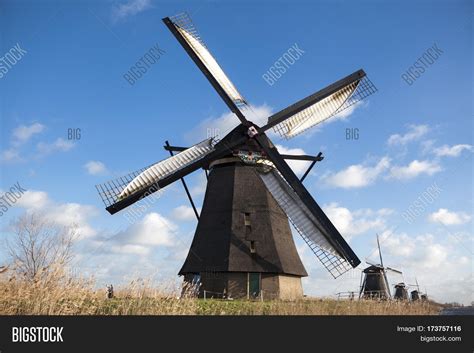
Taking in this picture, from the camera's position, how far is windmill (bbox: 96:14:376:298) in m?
17.8

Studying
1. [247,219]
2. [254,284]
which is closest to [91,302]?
[254,284]

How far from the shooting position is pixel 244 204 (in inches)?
757

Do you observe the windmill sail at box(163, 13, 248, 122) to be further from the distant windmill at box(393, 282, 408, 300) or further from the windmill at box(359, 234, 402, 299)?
the distant windmill at box(393, 282, 408, 300)

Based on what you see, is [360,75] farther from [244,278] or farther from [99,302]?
[99,302]

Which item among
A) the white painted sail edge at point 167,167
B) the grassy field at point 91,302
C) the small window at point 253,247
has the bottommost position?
the grassy field at point 91,302

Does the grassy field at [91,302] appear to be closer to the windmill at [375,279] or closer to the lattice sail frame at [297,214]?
the lattice sail frame at [297,214]

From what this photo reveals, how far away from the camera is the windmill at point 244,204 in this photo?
58.5ft

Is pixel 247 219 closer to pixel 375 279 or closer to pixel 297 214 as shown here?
pixel 297 214

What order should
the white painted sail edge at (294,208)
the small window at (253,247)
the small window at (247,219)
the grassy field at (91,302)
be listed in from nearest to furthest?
the grassy field at (91,302)
the white painted sail edge at (294,208)
the small window at (253,247)
the small window at (247,219)

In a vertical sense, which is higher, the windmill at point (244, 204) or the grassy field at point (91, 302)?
the windmill at point (244, 204)

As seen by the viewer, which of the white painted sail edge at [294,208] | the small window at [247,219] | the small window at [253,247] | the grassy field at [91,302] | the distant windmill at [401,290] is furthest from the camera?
the distant windmill at [401,290]

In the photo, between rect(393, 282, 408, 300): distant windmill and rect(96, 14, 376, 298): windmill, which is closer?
rect(96, 14, 376, 298): windmill

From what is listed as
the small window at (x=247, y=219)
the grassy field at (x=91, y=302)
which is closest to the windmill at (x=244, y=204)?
the small window at (x=247, y=219)

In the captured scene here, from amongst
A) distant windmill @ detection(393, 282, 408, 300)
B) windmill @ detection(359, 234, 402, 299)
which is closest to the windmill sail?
windmill @ detection(359, 234, 402, 299)
